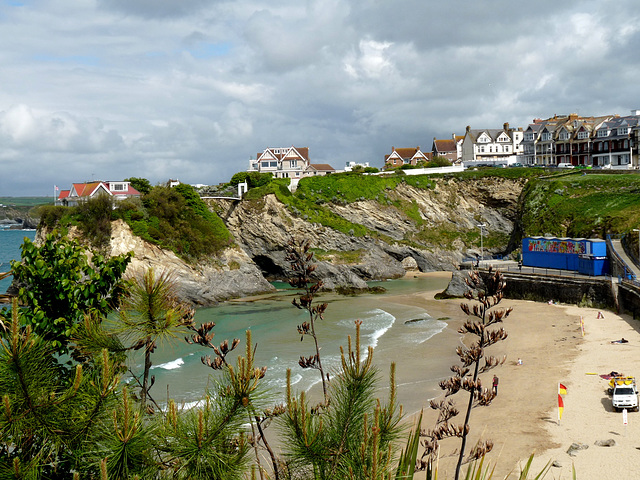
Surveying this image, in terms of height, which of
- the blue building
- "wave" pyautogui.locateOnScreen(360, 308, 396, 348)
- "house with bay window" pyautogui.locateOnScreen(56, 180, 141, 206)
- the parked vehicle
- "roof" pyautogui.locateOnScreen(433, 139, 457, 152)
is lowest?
"wave" pyautogui.locateOnScreen(360, 308, 396, 348)

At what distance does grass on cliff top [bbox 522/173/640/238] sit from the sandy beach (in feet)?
63.2

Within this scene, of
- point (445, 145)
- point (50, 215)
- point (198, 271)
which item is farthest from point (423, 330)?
point (445, 145)

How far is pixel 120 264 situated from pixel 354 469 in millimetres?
5253

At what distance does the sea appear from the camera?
25.0 metres

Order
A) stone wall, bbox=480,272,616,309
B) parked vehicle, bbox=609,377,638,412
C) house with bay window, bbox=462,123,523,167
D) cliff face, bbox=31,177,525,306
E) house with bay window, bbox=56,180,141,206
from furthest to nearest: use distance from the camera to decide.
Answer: house with bay window, bbox=462,123,523,167, house with bay window, bbox=56,180,141,206, cliff face, bbox=31,177,525,306, stone wall, bbox=480,272,616,309, parked vehicle, bbox=609,377,638,412

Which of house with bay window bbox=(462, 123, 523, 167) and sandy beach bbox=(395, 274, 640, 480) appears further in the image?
house with bay window bbox=(462, 123, 523, 167)

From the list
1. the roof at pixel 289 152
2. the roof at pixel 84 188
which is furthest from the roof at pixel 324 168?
the roof at pixel 84 188

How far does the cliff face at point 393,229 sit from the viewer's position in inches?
2778

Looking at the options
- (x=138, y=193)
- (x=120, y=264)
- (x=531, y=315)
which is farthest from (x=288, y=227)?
(x=120, y=264)

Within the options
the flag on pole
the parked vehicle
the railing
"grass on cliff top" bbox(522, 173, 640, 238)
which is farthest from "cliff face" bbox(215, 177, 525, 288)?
the parked vehicle

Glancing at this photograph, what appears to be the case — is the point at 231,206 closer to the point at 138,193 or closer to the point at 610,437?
the point at 138,193

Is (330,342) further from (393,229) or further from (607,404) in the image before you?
(393,229)

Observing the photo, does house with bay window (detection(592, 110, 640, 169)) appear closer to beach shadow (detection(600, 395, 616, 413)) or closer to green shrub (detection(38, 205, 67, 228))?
beach shadow (detection(600, 395, 616, 413))

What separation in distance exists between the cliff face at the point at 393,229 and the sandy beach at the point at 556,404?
29429mm
